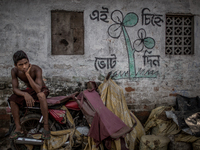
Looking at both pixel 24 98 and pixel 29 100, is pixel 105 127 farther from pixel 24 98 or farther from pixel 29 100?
pixel 24 98

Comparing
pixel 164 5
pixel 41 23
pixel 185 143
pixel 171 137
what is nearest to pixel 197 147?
pixel 185 143

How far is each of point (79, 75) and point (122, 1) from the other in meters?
2.14

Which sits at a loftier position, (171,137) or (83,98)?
(83,98)

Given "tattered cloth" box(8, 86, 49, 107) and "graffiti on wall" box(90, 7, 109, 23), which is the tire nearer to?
"tattered cloth" box(8, 86, 49, 107)

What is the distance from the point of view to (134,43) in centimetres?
423

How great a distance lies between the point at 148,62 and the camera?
427 centimetres

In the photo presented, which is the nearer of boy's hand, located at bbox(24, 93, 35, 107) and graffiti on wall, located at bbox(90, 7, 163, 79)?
boy's hand, located at bbox(24, 93, 35, 107)

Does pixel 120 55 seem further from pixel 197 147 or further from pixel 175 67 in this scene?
pixel 197 147

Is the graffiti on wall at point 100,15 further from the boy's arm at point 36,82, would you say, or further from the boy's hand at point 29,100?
the boy's hand at point 29,100

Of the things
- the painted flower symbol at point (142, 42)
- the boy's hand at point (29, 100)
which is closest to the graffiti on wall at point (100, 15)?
the painted flower symbol at point (142, 42)

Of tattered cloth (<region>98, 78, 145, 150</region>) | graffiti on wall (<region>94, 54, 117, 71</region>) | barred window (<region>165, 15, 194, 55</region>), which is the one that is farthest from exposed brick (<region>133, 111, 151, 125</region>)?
barred window (<region>165, 15, 194, 55</region>)

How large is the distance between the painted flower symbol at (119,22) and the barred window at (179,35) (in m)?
0.98

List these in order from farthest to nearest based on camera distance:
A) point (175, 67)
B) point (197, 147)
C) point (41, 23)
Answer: point (175, 67)
point (41, 23)
point (197, 147)

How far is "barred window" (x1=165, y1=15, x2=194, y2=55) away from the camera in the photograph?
4359mm
